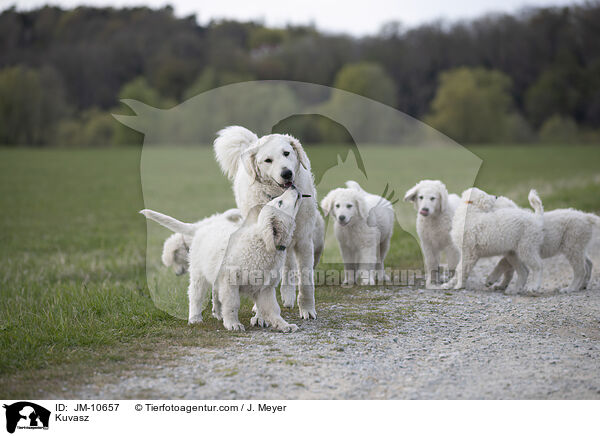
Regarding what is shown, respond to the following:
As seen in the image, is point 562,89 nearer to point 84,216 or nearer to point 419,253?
point 84,216

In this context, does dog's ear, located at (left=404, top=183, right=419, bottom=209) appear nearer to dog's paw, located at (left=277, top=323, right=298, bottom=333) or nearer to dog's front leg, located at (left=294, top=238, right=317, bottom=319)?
dog's front leg, located at (left=294, top=238, right=317, bottom=319)

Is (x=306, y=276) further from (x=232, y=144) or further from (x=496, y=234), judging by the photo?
(x=496, y=234)

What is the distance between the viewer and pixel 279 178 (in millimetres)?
6230

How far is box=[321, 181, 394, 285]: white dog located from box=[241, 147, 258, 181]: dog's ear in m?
2.06

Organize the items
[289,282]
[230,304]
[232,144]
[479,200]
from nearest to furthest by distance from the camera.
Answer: [230,304], [232,144], [289,282], [479,200]

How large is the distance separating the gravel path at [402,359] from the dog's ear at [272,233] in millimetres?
917

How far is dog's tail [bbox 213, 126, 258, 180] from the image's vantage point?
23.4ft

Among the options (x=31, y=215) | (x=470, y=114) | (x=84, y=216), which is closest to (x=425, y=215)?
(x=84, y=216)

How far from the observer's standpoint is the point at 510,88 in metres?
59.1

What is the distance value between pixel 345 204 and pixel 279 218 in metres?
2.57

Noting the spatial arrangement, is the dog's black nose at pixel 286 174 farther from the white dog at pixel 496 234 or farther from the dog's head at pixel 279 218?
the white dog at pixel 496 234

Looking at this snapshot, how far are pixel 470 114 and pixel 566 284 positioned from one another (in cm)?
4545

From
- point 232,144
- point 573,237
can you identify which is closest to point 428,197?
point 573,237
